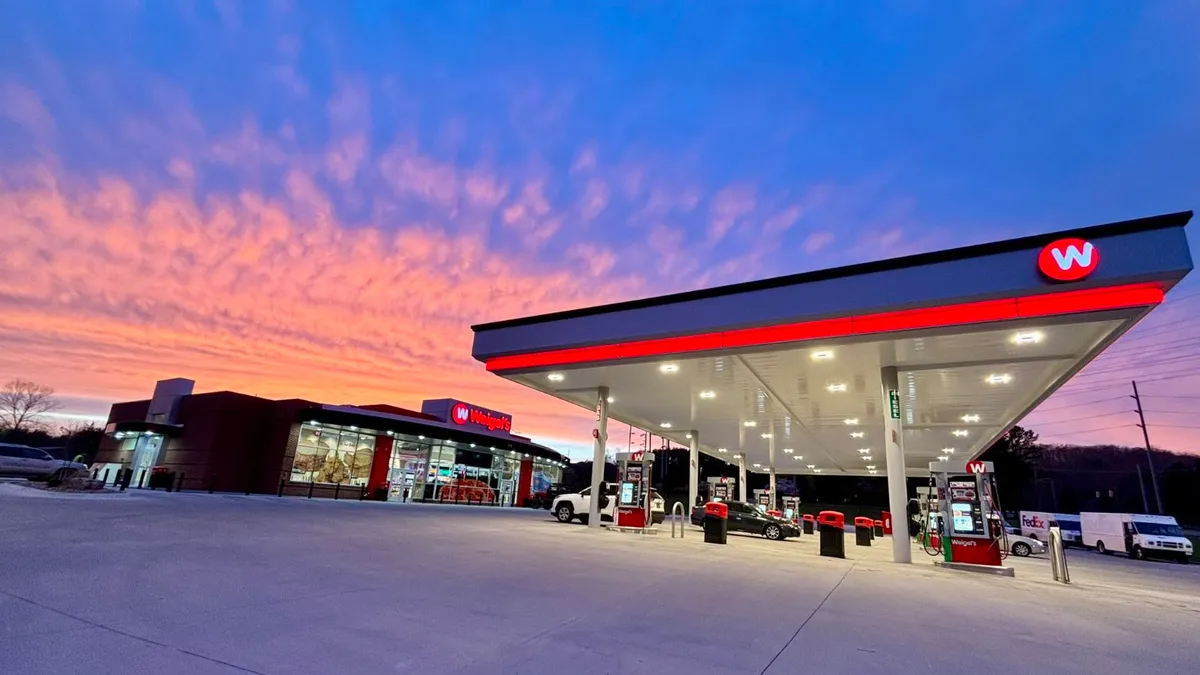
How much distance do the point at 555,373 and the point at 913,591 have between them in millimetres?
11721

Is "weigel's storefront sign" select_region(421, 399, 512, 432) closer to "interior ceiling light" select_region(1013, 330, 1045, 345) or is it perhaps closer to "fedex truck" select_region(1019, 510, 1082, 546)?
"interior ceiling light" select_region(1013, 330, 1045, 345)

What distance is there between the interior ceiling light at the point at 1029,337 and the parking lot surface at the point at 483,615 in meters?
5.08

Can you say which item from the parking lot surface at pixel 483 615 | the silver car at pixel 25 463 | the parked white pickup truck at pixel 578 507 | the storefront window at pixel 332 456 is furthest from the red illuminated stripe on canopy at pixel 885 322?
the silver car at pixel 25 463

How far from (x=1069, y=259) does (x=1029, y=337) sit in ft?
9.24

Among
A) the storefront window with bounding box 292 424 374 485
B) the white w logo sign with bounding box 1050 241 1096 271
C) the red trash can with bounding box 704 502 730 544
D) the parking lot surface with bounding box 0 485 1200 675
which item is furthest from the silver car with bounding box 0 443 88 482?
the white w logo sign with bounding box 1050 241 1096 271

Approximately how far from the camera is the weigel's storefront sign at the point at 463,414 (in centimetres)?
3547

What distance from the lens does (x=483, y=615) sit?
464 cm

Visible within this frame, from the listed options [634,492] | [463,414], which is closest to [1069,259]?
[634,492]

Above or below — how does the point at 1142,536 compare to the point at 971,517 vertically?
below

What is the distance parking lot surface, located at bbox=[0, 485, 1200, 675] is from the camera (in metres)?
3.38

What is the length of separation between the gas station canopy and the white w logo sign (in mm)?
22

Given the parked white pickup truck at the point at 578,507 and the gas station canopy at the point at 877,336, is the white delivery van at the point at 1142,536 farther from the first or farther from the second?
the parked white pickup truck at the point at 578,507

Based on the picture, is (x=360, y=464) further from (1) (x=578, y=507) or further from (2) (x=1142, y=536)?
(2) (x=1142, y=536)

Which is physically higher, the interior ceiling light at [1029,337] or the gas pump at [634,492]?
the interior ceiling light at [1029,337]
